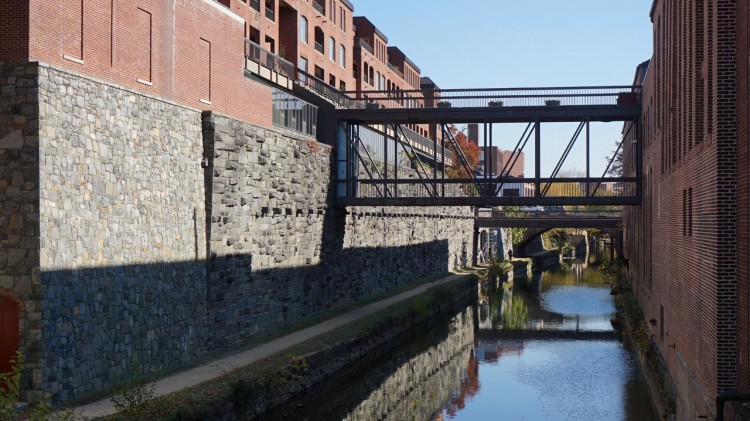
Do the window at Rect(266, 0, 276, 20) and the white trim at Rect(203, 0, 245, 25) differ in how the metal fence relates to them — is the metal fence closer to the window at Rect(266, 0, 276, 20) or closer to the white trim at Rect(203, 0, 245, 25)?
the white trim at Rect(203, 0, 245, 25)

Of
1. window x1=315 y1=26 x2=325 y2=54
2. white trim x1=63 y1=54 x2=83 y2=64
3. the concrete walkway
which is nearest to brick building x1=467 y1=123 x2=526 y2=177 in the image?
window x1=315 y1=26 x2=325 y2=54

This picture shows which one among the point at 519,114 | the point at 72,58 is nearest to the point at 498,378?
the point at 519,114

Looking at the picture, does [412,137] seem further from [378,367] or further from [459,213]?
[378,367]

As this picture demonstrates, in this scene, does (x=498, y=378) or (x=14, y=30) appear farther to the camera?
(x=498, y=378)

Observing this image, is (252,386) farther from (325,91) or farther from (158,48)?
(325,91)

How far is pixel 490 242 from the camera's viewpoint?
78000 mm

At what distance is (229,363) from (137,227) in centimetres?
407

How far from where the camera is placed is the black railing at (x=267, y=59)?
105ft

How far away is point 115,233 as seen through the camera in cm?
1761

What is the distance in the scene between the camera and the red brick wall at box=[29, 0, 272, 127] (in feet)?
54.9

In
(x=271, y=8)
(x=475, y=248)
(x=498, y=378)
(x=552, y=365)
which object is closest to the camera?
(x=498, y=378)

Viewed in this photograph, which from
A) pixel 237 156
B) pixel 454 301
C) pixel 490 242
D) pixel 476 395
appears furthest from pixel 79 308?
pixel 490 242

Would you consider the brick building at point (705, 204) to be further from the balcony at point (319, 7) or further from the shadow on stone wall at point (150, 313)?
the balcony at point (319, 7)

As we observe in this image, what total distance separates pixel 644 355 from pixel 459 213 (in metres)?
36.8
